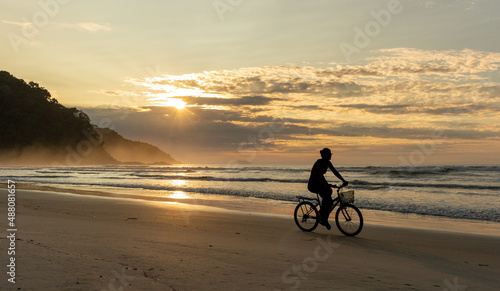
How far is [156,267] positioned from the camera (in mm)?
6031

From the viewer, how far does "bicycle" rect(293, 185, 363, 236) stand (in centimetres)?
1073

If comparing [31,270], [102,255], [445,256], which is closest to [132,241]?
[102,255]

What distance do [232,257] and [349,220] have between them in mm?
4890

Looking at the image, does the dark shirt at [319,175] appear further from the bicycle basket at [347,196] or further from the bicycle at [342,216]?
the bicycle basket at [347,196]

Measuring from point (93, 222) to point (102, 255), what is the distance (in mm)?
4609

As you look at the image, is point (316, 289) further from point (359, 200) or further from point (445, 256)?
point (359, 200)

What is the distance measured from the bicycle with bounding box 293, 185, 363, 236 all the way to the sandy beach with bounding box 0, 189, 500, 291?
0.30 m

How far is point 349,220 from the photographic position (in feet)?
35.7

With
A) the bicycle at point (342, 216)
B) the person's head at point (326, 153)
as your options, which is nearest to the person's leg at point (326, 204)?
the bicycle at point (342, 216)

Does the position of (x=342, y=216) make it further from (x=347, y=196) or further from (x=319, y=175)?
(x=319, y=175)

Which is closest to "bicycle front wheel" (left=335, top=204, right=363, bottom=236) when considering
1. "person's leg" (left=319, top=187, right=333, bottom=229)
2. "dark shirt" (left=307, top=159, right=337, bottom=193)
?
"person's leg" (left=319, top=187, right=333, bottom=229)

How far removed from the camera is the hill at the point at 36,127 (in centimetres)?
10094

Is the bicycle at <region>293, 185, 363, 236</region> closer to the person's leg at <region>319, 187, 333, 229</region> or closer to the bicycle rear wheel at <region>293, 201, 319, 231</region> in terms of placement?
→ the bicycle rear wheel at <region>293, 201, 319, 231</region>

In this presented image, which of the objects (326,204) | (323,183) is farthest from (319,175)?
(326,204)
